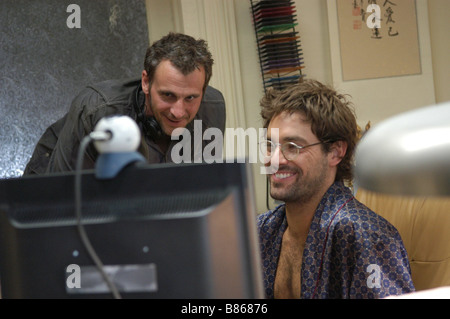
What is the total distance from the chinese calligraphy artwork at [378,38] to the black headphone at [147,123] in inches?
49.2

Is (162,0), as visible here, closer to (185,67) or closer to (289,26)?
(289,26)

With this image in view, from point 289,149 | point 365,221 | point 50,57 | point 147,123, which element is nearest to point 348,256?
point 365,221

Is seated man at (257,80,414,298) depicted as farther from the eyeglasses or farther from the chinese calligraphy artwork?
the chinese calligraphy artwork

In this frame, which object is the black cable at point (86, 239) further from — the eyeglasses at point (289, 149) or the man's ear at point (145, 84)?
the man's ear at point (145, 84)

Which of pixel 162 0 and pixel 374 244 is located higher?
pixel 162 0

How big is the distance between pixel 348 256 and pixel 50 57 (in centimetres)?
194

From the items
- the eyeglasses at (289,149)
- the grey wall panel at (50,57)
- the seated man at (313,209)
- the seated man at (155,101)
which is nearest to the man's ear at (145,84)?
the seated man at (155,101)

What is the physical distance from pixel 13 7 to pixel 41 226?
2370mm

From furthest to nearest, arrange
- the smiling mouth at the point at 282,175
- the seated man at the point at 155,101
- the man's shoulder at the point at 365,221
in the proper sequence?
1. the seated man at the point at 155,101
2. the smiling mouth at the point at 282,175
3. the man's shoulder at the point at 365,221

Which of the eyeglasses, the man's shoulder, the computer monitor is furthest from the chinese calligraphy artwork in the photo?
the computer monitor

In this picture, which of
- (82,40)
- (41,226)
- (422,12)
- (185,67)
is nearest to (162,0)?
(82,40)

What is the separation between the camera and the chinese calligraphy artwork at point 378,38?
3.09 meters

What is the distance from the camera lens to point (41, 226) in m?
0.87

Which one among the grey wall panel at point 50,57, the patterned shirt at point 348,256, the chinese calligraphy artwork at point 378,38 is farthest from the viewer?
the chinese calligraphy artwork at point 378,38
